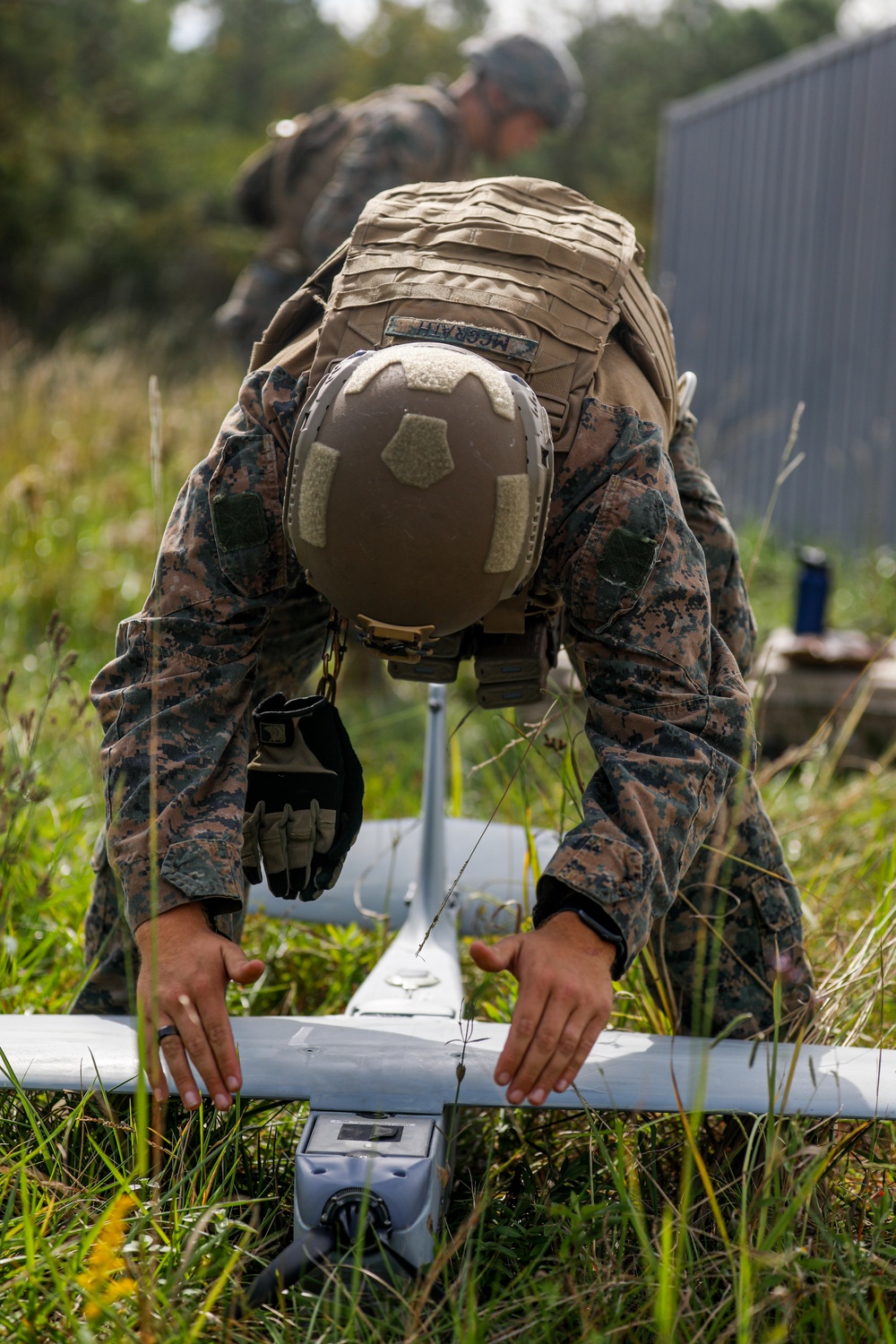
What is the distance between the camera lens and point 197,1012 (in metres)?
Answer: 1.68

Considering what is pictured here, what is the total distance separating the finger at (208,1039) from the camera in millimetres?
1661

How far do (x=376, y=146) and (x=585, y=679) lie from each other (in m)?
3.41

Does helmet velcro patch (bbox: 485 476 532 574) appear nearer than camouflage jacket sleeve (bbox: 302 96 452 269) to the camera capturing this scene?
Yes

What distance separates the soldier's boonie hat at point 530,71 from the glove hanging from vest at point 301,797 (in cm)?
385

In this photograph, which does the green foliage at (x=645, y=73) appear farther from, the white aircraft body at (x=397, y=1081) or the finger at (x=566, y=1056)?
the finger at (x=566, y=1056)

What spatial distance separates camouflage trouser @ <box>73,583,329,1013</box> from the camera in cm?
226

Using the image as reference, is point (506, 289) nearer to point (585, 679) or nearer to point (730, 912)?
point (585, 679)

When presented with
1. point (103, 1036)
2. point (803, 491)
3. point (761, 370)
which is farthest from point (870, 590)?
point (103, 1036)

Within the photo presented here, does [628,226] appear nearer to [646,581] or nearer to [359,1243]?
[646,581]

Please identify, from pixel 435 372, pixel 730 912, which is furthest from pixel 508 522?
pixel 730 912

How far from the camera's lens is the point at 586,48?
32812 mm

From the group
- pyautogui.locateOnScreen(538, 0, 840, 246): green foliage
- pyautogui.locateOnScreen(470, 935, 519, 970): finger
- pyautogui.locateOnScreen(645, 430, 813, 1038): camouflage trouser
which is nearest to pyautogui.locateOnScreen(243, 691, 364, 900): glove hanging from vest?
pyautogui.locateOnScreen(470, 935, 519, 970): finger

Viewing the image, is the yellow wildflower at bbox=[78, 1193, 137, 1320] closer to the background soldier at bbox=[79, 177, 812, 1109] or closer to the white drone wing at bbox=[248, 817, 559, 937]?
the background soldier at bbox=[79, 177, 812, 1109]

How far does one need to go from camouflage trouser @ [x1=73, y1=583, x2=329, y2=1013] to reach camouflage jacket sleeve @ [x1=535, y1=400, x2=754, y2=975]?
0.56m
